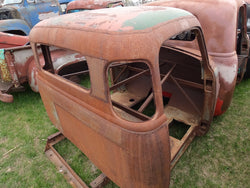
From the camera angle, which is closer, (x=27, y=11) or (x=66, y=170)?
(x=66, y=170)

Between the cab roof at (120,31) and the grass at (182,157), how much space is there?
1.59 meters

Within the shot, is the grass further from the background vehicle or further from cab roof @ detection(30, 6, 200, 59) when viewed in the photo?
the background vehicle

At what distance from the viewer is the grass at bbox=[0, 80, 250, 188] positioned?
2.11 meters

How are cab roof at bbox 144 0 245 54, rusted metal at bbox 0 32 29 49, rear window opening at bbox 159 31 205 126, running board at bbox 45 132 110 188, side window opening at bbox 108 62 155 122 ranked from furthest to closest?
rusted metal at bbox 0 32 29 49, side window opening at bbox 108 62 155 122, rear window opening at bbox 159 31 205 126, cab roof at bbox 144 0 245 54, running board at bbox 45 132 110 188

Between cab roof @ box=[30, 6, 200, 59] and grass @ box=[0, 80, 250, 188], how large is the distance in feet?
5.22

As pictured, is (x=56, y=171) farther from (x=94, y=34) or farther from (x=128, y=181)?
(x=94, y=34)

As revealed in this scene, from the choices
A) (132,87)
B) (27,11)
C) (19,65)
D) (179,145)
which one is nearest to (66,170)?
(179,145)

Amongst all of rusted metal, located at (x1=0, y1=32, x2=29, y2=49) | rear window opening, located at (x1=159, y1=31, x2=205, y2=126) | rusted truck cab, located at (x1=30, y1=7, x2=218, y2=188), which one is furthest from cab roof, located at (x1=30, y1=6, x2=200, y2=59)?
rusted metal, located at (x1=0, y1=32, x2=29, y2=49)

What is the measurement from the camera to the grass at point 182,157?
82.9 inches

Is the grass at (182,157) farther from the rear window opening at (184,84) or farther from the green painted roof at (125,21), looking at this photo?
the green painted roof at (125,21)

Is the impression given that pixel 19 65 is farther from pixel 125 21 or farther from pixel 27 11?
pixel 27 11

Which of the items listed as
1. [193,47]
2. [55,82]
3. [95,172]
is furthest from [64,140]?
[193,47]

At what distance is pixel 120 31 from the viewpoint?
1137 mm

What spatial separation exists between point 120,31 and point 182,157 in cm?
184
